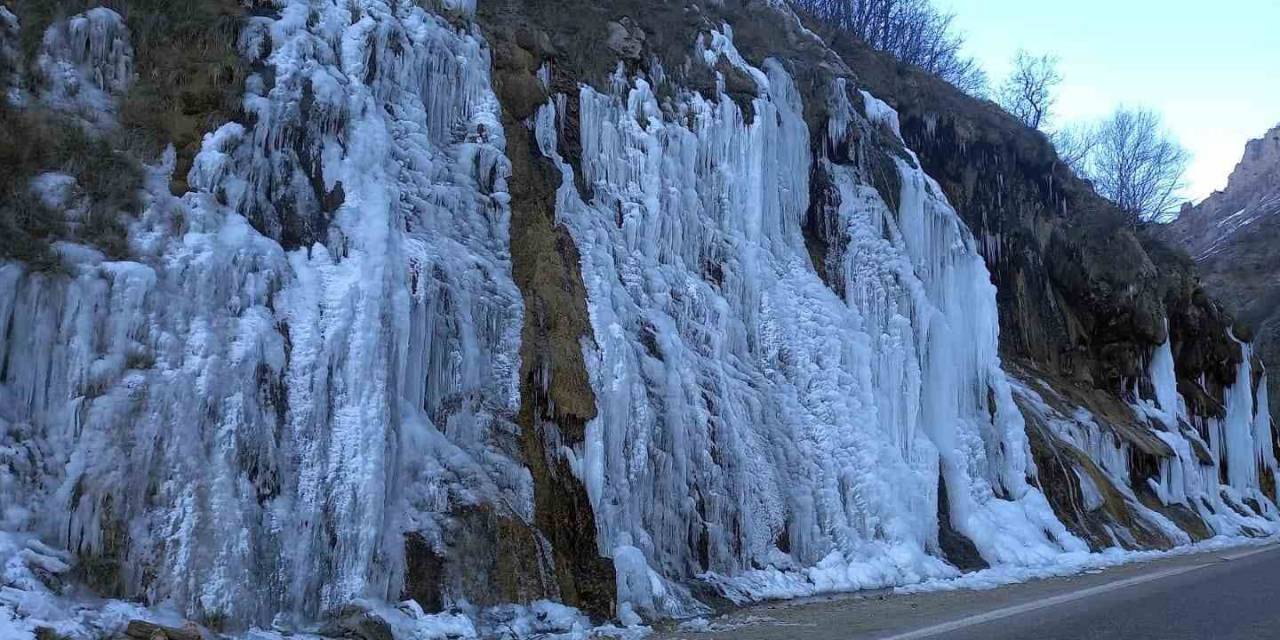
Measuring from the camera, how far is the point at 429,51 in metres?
14.0

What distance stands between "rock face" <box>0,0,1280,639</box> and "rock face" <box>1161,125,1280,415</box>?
30445 millimetres

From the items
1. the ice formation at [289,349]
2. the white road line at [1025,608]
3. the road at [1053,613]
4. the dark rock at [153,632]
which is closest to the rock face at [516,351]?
the ice formation at [289,349]

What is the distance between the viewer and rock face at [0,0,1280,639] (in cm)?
909

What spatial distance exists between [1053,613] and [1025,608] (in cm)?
58

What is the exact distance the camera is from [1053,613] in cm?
1088

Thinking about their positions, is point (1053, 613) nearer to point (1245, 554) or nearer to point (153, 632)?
point (153, 632)

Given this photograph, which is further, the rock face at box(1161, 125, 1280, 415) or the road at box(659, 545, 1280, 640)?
the rock face at box(1161, 125, 1280, 415)

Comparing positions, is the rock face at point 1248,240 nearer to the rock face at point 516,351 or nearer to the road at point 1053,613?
the rock face at point 516,351

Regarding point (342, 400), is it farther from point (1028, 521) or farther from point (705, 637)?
point (1028, 521)

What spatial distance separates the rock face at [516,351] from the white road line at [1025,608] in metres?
2.43

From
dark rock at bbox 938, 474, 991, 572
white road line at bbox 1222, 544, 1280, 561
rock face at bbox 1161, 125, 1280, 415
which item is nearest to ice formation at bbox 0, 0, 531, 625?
dark rock at bbox 938, 474, 991, 572

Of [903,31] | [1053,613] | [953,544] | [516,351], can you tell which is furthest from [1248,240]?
[516,351]

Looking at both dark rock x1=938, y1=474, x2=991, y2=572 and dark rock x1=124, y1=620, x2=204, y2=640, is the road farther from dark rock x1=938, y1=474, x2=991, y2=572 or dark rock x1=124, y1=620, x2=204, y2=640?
dark rock x1=124, y1=620, x2=204, y2=640

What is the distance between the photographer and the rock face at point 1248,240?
172 feet
